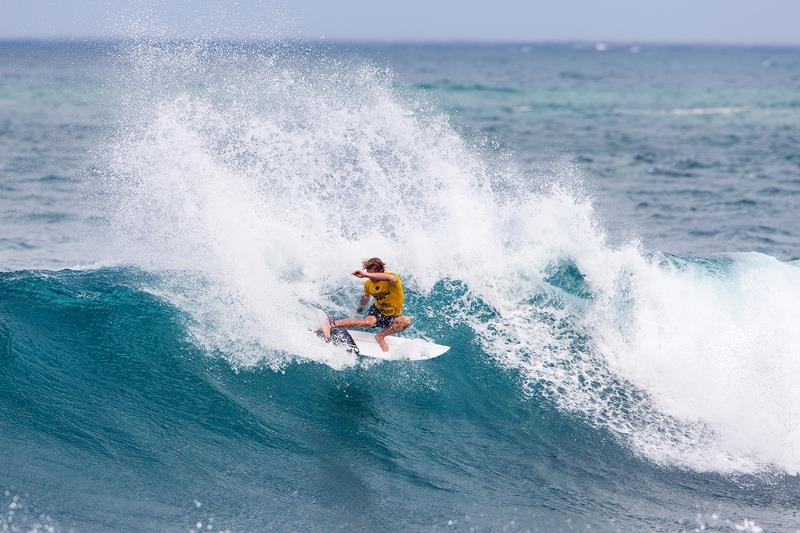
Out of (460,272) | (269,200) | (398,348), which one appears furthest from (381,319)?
(269,200)

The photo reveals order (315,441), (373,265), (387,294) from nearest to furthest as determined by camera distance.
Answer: (315,441) → (373,265) → (387,294)

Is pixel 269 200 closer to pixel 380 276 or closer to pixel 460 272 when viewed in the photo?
pixel 460 272

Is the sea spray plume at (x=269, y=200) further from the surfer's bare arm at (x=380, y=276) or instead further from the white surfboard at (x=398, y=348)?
the surfer's bare arm at (x=380, y=276)

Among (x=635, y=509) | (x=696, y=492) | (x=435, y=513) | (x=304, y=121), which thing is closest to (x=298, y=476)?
(x=435, y=513)

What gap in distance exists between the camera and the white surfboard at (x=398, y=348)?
11531 millimetres

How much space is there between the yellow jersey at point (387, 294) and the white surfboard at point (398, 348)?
48 cm

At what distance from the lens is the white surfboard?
11.5m

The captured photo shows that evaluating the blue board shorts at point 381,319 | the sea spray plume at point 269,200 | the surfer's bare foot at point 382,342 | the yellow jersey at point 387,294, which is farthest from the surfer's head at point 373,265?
the sea spray plume at point 269,200

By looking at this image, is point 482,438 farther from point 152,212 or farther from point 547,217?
point 152,212

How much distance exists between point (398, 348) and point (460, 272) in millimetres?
2505

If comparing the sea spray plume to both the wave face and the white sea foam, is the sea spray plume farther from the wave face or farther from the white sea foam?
the wave face

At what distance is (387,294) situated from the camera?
441 inches

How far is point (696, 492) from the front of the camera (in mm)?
9977

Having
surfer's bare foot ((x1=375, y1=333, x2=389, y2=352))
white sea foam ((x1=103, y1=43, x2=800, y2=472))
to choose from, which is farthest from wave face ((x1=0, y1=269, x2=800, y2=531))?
surfer's bare foot ((x1=375, y1=333, x2=389, y2=352))
